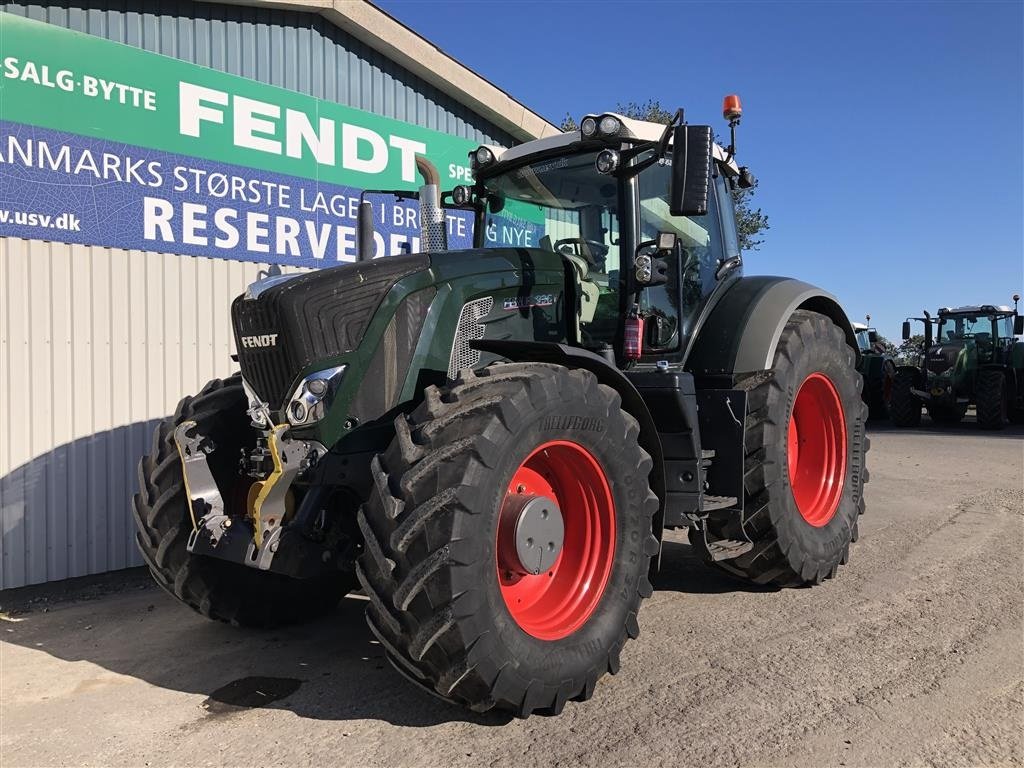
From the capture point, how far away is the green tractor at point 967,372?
16.4 metres

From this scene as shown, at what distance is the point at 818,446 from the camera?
565cm

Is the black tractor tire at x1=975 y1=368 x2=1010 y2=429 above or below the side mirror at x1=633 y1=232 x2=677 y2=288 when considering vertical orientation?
below

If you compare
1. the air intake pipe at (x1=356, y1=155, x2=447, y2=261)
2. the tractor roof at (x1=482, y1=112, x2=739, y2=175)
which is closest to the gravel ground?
the air intake pipe at (x1=356, y1=155, x2=447, y2=261)

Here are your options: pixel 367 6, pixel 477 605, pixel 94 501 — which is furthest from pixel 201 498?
pixel 367 6

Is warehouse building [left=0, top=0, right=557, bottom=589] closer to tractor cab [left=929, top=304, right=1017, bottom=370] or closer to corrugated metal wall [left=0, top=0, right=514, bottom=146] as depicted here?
corrugated metal wall [left=0, top=0, right=514, bottom=146]

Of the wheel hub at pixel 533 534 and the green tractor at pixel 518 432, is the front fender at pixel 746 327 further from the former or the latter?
the wheel hub at pixel 533 534

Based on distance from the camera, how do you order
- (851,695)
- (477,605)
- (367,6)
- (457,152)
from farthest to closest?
(457,152), (367,6), (851,695), (477,605)

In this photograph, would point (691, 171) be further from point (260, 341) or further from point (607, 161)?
point (260, 341)

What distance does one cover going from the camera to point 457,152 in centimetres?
884

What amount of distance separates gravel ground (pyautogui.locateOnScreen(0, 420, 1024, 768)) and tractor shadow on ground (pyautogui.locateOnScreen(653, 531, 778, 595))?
0.03 meters

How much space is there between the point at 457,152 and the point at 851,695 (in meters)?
6.87

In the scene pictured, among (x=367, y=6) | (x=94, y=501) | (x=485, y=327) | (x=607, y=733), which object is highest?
(x=367, y=6)

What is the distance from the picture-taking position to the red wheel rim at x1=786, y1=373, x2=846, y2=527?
5.51m

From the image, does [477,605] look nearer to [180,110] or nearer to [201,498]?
[201,498]
